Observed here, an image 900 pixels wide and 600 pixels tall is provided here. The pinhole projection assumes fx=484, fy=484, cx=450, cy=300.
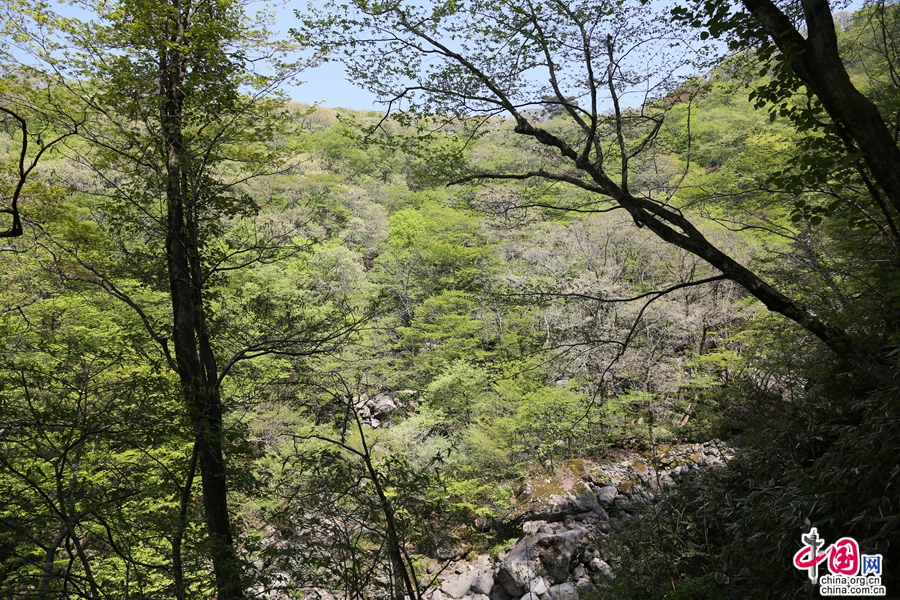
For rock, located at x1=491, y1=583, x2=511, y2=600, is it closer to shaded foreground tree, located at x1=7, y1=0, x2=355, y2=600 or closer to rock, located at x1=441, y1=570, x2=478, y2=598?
rock, located at x1=441, y1=570, x2=478, y2=598

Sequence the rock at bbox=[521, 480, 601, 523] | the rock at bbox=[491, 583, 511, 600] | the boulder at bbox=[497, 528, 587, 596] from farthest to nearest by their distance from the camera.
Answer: the rock at bbox=[521, 480, 601, 523], the rock at bbox=[491, 583, 511, 600], the boulder at bbox=[497, 528, 587, 596]

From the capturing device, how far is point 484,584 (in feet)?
27.3

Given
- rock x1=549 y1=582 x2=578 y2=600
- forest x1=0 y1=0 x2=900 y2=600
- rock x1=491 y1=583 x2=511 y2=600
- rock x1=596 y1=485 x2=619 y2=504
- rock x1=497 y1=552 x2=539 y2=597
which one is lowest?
rock x1=491 y1=583 x2=511 y2=600

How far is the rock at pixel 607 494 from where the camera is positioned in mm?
9469

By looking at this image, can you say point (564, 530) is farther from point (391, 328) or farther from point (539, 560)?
point (391, 328)

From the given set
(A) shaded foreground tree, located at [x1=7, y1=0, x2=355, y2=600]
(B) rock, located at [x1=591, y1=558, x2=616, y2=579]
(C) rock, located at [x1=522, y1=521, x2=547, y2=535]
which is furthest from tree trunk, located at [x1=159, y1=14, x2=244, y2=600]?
(C) rock, located at [x1=522, y1=521, x2=547, y2=535]

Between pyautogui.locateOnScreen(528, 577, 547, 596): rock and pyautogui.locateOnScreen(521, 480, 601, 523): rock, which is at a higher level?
pyautogui.locateOnScreen(521, 480, 601, 523): rock

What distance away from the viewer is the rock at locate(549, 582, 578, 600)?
6.78 metres

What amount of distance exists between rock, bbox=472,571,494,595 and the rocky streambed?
0.01 m

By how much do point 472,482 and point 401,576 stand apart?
8416mm

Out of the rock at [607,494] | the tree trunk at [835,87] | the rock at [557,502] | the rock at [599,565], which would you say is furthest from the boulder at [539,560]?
the tree trunk at [835,87]

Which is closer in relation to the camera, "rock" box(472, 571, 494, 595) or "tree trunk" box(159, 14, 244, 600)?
"tree trunk" box(159, 14, 244, 600)

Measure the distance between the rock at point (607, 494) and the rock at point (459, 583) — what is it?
281 centimetres

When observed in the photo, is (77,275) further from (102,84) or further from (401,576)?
(401,576)
